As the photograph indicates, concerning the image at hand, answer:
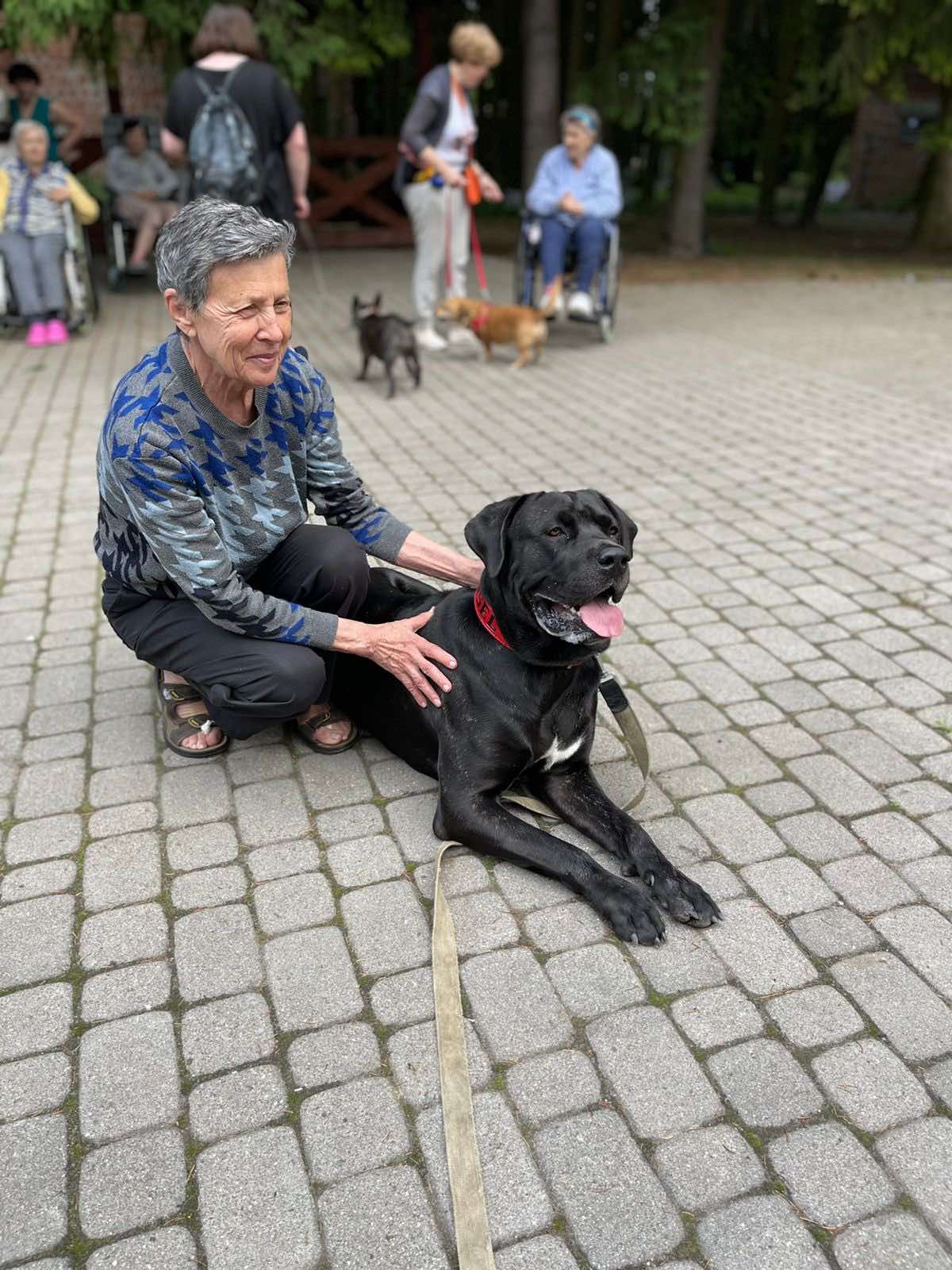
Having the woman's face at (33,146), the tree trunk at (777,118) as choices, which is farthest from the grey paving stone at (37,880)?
the tree trunk at (777,118)

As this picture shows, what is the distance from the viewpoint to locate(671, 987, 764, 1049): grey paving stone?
228 cm

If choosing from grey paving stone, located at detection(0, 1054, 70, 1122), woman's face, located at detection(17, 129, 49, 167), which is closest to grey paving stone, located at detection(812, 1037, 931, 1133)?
grey paving stone, located at detection(0, 1054, 70, 1122)

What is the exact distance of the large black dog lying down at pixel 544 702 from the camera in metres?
2.64

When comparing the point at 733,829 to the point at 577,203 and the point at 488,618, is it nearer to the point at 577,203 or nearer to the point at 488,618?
the point at 488,618

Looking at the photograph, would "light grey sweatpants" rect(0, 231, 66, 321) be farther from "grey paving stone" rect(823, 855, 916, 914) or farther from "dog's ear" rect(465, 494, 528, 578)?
"grey paving stone" rect(823, 855, 916, 914)

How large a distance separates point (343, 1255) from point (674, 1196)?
2.03 feet

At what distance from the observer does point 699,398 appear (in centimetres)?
789

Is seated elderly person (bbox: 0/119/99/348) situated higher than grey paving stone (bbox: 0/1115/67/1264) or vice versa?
seated elderly person (bbox: 0/119/99/348)

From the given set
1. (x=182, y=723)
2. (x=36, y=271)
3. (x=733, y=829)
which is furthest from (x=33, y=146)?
(x=733, y=829)

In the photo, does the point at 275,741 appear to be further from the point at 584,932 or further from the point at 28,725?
the point at 584,932

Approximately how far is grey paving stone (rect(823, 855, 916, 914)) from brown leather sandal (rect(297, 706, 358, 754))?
152 cm

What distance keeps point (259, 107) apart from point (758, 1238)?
7.73 m

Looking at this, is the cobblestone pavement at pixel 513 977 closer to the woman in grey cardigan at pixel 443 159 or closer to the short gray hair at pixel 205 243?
the short gray hair at pixel 205 243

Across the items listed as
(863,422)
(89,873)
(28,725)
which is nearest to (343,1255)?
(89,873)
